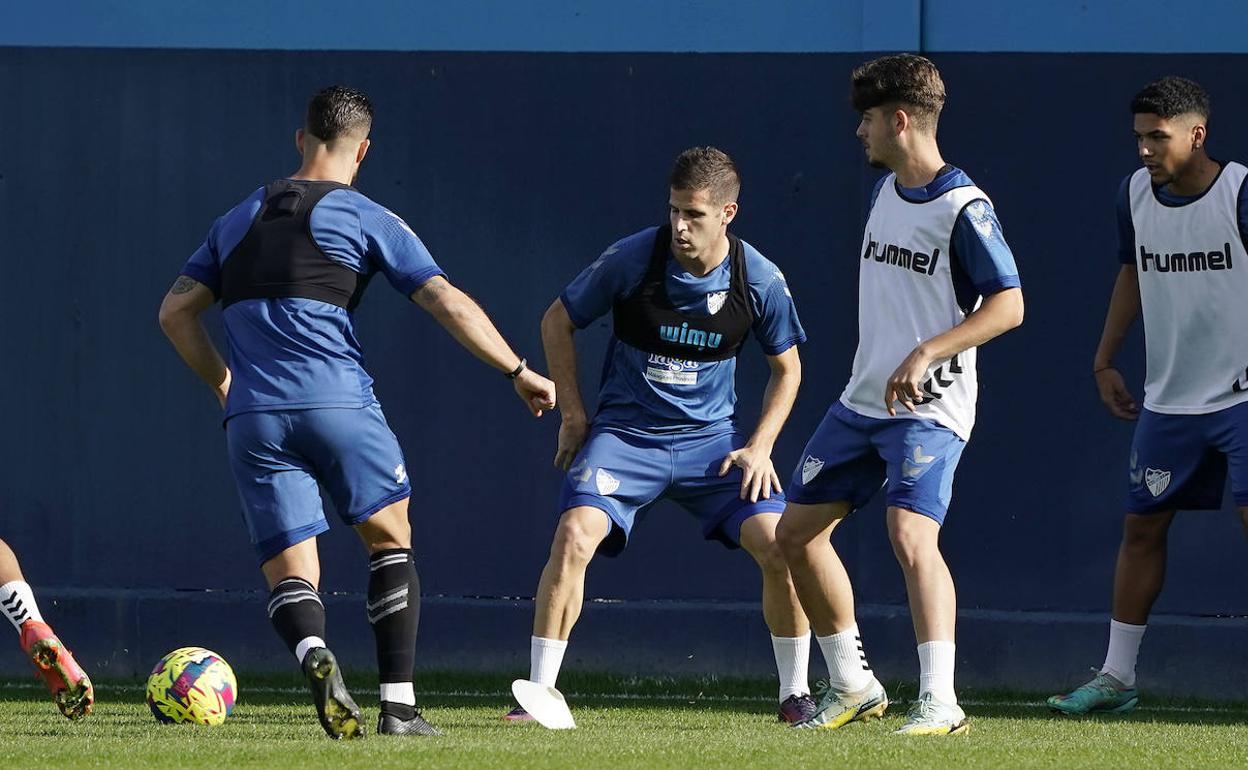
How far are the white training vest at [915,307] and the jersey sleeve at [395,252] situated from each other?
1469 millimetres

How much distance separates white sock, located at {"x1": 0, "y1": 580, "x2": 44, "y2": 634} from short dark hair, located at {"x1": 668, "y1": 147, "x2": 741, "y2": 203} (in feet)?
8.85

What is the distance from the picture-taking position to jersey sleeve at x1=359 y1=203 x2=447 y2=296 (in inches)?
230

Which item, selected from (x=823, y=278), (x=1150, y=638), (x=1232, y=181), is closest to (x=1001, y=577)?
(x=1150, y=638)

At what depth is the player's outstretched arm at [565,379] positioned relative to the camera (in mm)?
6676

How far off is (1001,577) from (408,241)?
12.1 feet

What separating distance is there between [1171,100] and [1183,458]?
1320 millimetres

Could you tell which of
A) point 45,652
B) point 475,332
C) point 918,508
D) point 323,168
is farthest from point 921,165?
point 45,652

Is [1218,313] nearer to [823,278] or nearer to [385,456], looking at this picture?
[823,278]

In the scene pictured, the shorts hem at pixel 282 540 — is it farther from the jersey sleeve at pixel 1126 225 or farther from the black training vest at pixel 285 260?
the jersey sleeve at pixel 1126 225

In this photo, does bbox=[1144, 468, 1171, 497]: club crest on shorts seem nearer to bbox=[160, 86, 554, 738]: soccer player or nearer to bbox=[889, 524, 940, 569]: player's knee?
bbox=[889, 524, 940, 569]: player's knee

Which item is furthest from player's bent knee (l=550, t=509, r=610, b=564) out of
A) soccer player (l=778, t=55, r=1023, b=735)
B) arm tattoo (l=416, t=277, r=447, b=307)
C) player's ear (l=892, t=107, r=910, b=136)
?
player's ear (l=892, t=107, r=910, b=136)

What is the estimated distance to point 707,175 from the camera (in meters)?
6.44

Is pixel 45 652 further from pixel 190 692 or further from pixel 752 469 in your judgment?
pixel 752 469

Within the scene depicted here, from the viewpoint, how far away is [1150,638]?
26.6 feet
